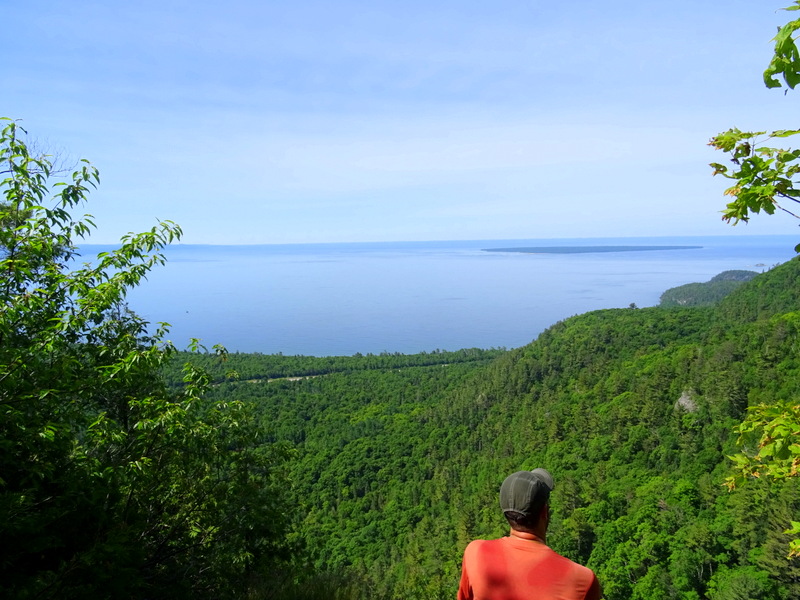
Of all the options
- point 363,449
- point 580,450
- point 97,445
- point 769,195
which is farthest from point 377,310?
point 769,195

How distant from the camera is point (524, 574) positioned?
176 cm

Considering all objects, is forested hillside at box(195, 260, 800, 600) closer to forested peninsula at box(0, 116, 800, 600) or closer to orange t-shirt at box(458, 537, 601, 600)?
forested peninsula at box(0, 116, 800, 600)

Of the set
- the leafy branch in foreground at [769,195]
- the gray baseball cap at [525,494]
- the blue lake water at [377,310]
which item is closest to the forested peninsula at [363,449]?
the leafy branch in foreground at [769,195]

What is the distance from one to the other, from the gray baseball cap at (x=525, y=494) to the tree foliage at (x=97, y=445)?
106 inches

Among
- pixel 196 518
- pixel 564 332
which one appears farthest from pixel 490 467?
pixel 196 518

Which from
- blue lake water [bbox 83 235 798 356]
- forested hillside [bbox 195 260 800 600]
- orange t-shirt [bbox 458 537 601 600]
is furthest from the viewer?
blue lake water [bbox 83 235 798 356]

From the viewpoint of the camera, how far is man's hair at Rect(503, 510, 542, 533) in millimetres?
1880

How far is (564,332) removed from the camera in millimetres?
78750

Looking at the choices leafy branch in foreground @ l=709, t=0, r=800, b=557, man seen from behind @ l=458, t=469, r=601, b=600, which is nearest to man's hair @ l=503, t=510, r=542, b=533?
man seen from behind @ l=458, t=469, r=601, b=600

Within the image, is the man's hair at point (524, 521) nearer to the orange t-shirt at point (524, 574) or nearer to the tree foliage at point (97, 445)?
the orange t-shirt at point (524, 574)

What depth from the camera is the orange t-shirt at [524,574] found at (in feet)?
5.64

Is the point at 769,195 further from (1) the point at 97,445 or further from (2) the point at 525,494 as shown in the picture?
(1) the point at 97,445

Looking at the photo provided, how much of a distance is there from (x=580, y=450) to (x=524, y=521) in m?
48.8

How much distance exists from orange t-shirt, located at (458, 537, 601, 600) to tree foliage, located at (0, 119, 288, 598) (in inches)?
102
